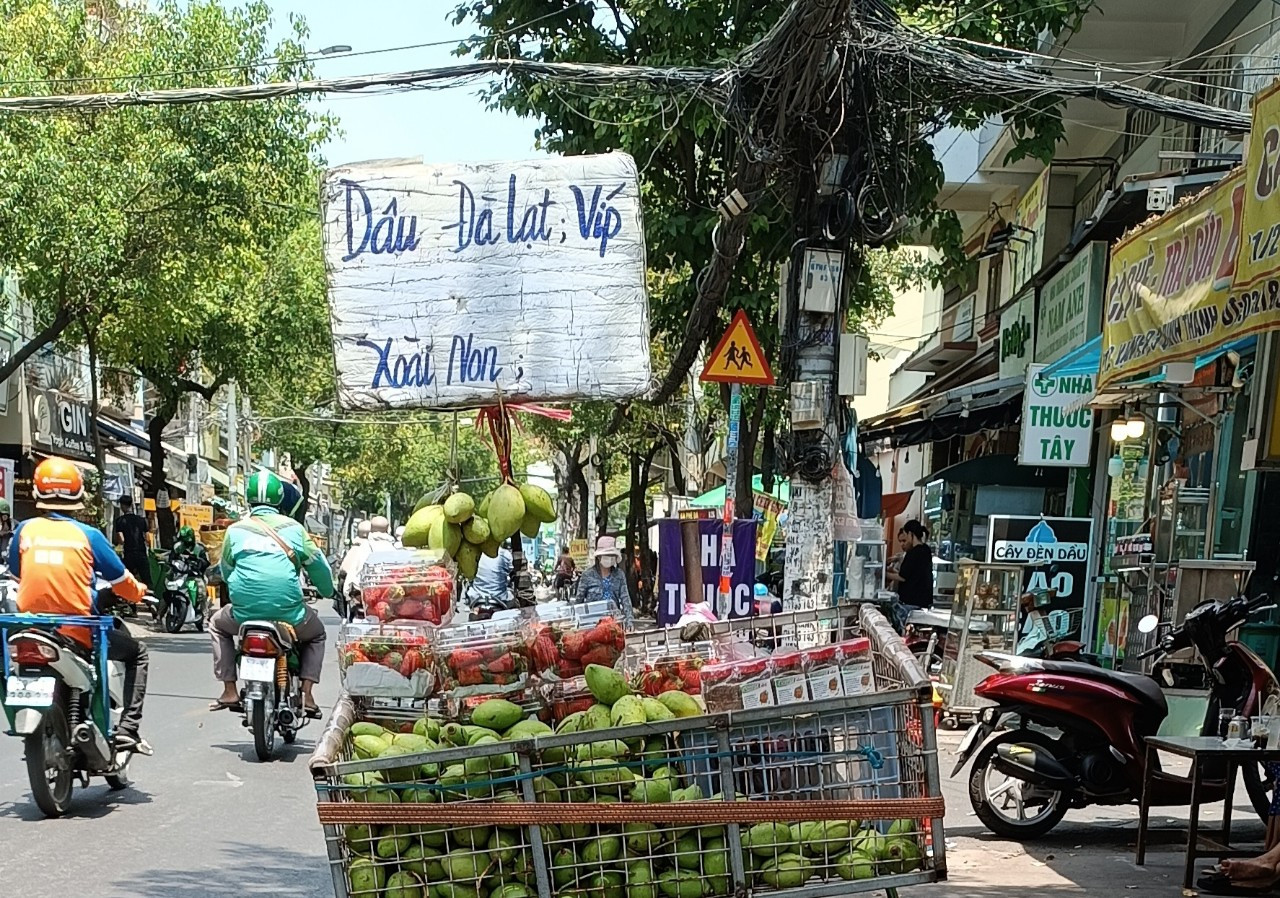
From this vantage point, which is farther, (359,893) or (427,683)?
(427,683)

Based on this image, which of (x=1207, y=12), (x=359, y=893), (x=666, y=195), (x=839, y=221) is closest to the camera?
(x=359, y=893)

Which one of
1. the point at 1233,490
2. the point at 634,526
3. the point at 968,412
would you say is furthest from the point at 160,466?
the point at 1233,490

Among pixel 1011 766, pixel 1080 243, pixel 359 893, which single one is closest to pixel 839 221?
pixel 1011 766

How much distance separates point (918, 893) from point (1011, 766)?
49.5 inches

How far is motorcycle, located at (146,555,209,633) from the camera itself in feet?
68.7

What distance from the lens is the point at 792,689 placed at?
4.02 m

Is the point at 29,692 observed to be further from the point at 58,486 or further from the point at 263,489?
the point at 263,489

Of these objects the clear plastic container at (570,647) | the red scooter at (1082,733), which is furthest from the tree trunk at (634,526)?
the clear plastic container at (570,647)

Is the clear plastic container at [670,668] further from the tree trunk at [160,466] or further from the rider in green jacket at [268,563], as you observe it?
the tree trunk at [160,466]

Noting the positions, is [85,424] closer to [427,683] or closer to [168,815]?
[168,815]

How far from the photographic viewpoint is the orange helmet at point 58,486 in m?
7.16

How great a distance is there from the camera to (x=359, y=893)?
12.0 feet

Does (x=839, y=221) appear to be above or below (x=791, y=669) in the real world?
above

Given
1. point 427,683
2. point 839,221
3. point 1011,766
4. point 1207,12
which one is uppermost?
point 1207,12
